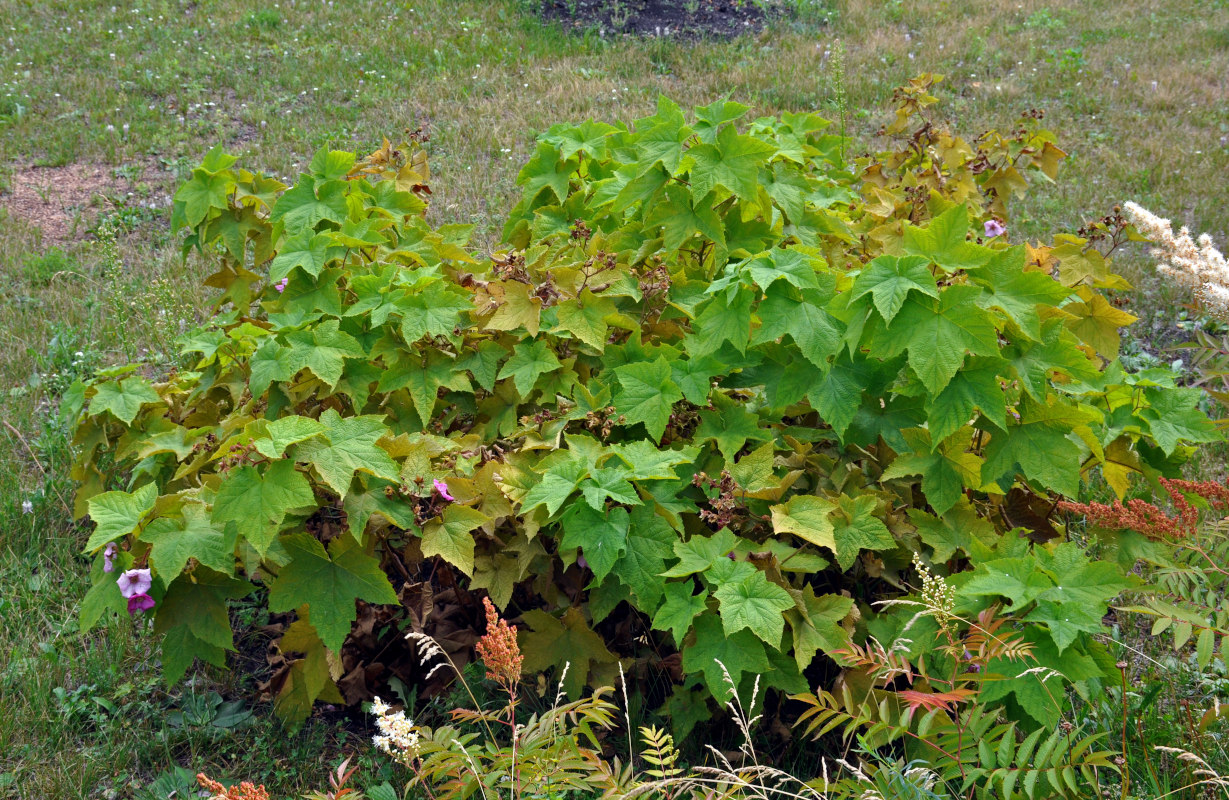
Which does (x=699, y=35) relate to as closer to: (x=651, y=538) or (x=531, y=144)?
(x=531, y=144)

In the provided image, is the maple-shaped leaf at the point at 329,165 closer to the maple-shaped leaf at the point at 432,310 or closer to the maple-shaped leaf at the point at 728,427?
the maple-shaped leaf at the point at 432,310

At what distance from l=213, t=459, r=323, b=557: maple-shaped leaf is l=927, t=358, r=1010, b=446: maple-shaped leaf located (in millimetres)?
1332

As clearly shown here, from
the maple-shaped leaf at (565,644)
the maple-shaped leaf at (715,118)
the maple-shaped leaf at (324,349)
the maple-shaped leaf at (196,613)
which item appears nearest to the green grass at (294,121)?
the maple-shaped leaf at (196,613)

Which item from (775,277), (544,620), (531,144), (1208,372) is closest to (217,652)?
(544,620)

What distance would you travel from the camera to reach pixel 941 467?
2281 mm

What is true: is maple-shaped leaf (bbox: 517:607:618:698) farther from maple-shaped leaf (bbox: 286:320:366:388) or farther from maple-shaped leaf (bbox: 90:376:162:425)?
maple-shaped leaf (bbox: 90:376:162:425)

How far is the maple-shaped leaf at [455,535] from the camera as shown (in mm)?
2215

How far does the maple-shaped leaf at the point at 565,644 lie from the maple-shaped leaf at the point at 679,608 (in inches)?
12.7

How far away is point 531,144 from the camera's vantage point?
6973mm

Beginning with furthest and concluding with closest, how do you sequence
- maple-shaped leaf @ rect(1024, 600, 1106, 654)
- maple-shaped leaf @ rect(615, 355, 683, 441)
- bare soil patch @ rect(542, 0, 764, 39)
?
bare soil patch @ rect(542, 0, 764, 39)
maple-shaped leaf @ rect(615, 355, 683, 441)
maple-shaped leaf @ rect(1024, 600, 1106, 654)

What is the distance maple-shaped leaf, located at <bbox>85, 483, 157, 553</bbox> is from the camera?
7.20 feet

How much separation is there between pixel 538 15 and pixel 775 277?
806 cm

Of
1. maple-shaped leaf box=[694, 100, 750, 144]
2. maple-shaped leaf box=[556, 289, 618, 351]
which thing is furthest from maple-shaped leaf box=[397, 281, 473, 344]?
maple-shaped leaf box=[694, 100, 750, 144]

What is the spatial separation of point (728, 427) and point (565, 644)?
689 mm
